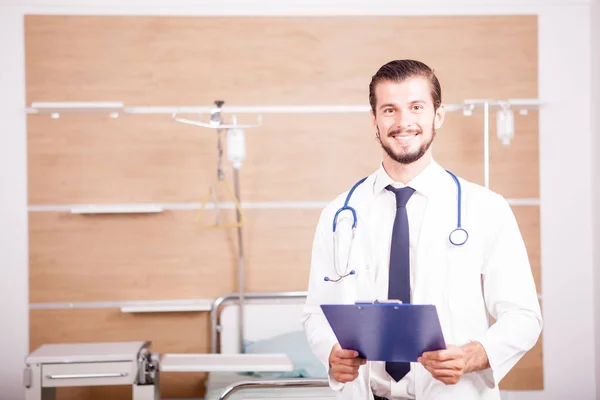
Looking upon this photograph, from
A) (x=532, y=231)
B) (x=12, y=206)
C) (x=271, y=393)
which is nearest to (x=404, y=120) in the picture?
(x=271, y=393)

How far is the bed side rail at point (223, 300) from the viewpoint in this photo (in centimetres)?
396

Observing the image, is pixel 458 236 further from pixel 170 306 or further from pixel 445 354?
pixel 170 306

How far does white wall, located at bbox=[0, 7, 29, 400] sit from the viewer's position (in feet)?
13.0

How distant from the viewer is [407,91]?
1833mm

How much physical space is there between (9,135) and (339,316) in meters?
2.93

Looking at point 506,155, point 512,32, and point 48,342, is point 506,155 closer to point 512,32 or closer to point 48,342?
point 512,32

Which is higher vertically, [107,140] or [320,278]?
[107,140]

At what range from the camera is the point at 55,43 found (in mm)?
3986

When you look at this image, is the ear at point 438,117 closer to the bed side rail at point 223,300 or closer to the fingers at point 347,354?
the fingers at point 347,354

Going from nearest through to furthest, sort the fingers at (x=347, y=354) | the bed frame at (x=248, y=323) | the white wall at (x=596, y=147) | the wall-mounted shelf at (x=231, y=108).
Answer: the fingers at (x=347, y=354)
the wall-mounted shelf at (x=231, y=108)
the bed frame at (x=248, y=323)
the white wall at (x=596, y=147)

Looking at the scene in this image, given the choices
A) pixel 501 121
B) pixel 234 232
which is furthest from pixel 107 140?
pixel 501 121

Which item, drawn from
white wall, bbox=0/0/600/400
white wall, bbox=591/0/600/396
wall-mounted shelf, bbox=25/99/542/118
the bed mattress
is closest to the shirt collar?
the bed mattress

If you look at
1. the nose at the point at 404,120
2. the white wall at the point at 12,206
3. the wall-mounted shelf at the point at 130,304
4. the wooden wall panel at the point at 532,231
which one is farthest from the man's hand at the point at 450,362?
the white wall at the point at 12,206

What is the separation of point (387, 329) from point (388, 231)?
0.37 m
